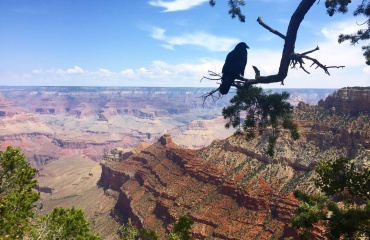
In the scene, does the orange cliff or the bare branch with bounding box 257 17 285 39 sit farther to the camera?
the orange cliff

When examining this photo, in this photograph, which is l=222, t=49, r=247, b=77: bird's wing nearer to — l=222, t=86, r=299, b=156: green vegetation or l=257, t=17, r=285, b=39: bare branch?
l=222, t=86, r=299, b=156: green vegetation

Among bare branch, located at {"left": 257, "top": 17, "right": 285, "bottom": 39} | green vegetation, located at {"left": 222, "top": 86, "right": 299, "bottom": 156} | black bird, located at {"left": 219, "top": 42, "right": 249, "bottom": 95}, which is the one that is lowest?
green vegetation, located at {"left": 222, "top": 86, "right": 299, "bottom": 156}

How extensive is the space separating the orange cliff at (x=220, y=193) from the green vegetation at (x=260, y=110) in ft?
80.6

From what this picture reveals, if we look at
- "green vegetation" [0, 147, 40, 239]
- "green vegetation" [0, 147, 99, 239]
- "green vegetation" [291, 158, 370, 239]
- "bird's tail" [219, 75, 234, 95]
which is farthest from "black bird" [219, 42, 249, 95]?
"green vegetation" [0, 147, 40, 239]

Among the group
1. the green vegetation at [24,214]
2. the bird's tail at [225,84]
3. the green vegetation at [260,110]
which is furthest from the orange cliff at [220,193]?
the bird's tail at [225,84]

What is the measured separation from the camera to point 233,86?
12.4 m

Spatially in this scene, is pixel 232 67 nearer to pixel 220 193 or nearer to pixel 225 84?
pixel 225 84

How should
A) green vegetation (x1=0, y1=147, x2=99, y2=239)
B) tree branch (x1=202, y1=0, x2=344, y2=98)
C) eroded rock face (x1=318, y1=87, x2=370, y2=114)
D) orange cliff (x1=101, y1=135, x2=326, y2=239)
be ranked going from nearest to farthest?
tree branch (x1=202, y1=0, x2=344, y2=98)
green vegetation (x1=0, y1=147, x2=99, y2=239)
orange cliff (x1=101, y1=135, x2=326, y2=239)
eroded rock face (x1=318, y1=87, x2=370, y2=114)

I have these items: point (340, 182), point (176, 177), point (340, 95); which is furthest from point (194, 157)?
point (340, 182)

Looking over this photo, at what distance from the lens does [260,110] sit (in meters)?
12.9

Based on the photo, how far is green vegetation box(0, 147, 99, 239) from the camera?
2089 centimetres

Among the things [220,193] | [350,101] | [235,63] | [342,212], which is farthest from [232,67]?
[350,101]

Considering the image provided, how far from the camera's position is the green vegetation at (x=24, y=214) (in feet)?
68.5

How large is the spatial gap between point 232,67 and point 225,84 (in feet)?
3.21
